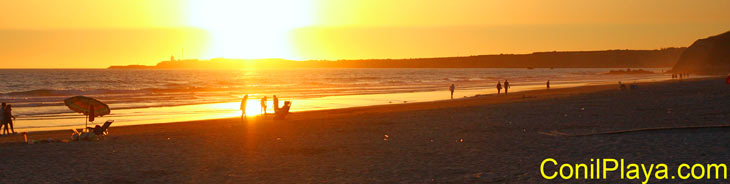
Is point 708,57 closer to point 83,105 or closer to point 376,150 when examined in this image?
point 376,150

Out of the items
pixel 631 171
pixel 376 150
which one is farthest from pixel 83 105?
pixel 631 171

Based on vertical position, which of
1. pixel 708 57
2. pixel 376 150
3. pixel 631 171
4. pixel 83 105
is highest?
pixel 708 57

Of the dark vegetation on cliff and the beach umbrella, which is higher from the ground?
the dark vegetation on cliff

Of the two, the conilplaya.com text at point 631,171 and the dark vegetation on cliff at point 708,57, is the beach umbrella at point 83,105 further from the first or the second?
the dark vegetation on cliff at point 708,57

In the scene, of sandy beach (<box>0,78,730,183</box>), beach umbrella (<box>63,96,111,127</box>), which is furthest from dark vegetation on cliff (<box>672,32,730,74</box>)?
beach umbrella (<box>63,96,111,127</box>)

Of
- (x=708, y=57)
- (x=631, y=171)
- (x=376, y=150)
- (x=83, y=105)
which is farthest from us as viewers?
(x=708, y=57)

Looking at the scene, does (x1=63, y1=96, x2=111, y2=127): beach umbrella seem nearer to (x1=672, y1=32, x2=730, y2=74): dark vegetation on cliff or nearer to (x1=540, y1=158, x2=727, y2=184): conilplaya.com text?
(x1=540, y1=158, x2=727, y2=184): conilplaya.com text

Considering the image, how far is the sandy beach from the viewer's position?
1171cm

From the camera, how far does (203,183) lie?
11.2m

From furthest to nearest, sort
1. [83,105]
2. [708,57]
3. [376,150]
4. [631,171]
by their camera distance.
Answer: [708,57]
[83,105]
[376,150]
[631,171]

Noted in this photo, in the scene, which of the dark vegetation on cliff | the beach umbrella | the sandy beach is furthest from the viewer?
the dark vegetation on cliff

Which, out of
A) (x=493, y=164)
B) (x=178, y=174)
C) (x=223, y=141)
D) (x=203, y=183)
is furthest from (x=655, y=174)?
(x=223, y=141)

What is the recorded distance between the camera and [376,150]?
14758 mm

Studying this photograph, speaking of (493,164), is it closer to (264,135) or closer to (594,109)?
(264,135)
